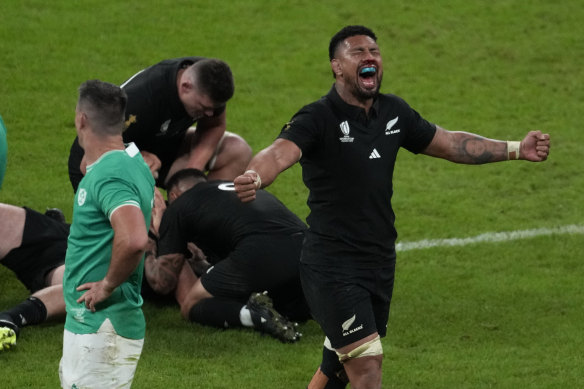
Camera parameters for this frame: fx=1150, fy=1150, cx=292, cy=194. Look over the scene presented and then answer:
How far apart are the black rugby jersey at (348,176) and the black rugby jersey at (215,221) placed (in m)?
1.78

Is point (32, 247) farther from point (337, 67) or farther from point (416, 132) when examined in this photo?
point (416, 132)

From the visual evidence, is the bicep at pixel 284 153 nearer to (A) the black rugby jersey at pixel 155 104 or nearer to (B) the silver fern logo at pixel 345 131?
(B) the silver fern logo at pixel 345 131

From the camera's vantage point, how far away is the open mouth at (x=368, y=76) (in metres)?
6.09

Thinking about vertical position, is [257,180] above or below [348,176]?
above

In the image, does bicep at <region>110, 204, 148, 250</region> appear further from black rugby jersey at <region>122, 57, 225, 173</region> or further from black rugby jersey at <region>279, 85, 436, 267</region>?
black rugby jersey at <region>122, 57, 225, 173</region>

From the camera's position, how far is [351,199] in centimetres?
607

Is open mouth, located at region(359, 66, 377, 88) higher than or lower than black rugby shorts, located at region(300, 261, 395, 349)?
A: higher

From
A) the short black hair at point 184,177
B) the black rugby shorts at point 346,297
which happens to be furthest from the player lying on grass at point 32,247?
the black rugby shorts at point 346,297

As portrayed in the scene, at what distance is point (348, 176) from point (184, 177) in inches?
108

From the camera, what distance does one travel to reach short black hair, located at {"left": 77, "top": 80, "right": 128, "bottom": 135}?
516 centimetres

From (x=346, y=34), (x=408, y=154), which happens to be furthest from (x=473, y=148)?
(x=408, y=154)

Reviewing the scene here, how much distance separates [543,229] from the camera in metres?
10.1

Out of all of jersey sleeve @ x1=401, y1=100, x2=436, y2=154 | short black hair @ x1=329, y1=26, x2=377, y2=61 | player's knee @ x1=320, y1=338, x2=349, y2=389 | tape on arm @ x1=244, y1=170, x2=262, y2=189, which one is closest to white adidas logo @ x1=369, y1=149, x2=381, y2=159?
jersey sleeve @ x1=401, y1=100, x2=436, y2=154

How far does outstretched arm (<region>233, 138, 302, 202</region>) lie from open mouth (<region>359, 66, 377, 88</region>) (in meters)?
0.56
